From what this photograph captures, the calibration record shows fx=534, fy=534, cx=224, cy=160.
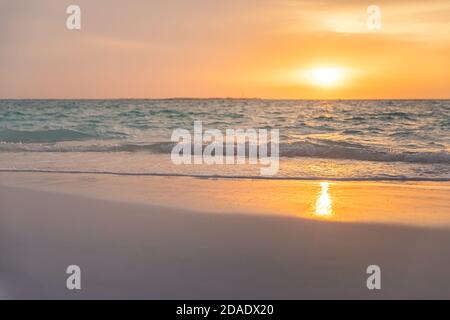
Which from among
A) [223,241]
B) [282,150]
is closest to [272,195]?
[223,241]

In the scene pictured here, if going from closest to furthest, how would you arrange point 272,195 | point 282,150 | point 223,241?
1. point 223,241
2. point 272,195
3. point 282,150

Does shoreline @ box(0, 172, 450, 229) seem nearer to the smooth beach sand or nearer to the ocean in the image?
the smooth beach sand

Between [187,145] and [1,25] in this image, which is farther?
[187,145]

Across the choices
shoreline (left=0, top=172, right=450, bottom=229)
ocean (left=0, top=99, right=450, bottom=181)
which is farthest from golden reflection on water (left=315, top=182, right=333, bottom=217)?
ocean (left=0, top=99, right=450, bottom=181)

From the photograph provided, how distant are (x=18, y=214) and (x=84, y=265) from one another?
2.21 metres

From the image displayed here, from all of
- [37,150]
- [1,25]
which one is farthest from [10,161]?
[1,25]

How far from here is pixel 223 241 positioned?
5.03 metres

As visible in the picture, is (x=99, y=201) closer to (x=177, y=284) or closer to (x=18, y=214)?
(x=18, y=214)

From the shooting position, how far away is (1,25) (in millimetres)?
6758

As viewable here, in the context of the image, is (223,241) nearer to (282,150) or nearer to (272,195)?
(272,195)

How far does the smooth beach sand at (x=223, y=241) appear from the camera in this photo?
156 inches

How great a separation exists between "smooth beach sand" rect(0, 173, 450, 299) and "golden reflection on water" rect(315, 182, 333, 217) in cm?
4

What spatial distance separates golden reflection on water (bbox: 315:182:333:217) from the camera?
6234 millimetres

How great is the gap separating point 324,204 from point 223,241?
216 centimetres
